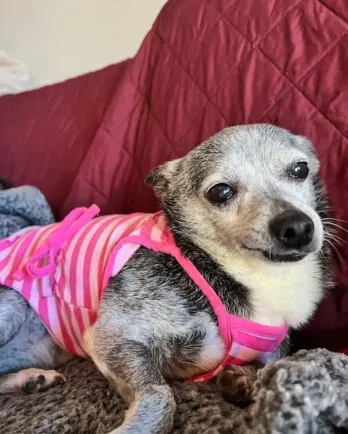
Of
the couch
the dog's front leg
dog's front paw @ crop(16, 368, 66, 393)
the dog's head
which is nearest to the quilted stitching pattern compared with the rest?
the couch

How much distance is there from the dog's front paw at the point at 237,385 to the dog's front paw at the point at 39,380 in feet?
1.49

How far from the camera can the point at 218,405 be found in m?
1.11

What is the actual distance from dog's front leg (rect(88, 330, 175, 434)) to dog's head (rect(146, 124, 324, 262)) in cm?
29

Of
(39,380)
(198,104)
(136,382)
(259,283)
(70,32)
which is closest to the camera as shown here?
(136,382)

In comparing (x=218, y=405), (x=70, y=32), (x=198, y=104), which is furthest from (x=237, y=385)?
(x=70, y=32)

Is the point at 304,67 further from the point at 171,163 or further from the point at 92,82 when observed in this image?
the point at 92,82

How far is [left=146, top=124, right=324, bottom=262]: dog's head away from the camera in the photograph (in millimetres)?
1219

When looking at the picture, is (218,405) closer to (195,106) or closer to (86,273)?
(86,273)

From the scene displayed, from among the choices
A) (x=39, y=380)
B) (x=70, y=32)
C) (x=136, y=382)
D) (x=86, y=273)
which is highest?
(x=70, y=32)

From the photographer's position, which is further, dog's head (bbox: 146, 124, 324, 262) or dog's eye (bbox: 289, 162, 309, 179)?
dog's eye (bbox: 289, 162, 309, 179)

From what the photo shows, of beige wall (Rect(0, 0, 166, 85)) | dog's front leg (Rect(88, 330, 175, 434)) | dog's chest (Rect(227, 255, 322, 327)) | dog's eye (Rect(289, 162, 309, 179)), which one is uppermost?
beige wall (Rect(0, 0, 166, 85))

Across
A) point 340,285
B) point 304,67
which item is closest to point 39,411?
point 340,285

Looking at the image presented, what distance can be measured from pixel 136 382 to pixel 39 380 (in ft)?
1.14

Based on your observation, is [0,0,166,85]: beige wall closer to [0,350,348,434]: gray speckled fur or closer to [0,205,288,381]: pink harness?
[0,205,288,381]: pink harness
